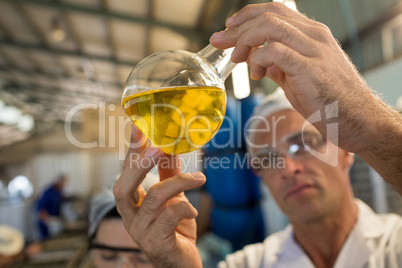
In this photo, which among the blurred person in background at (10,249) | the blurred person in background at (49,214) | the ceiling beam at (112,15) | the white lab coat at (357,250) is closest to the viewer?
the white lab coat at (357,250)

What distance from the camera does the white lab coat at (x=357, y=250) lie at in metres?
0.78

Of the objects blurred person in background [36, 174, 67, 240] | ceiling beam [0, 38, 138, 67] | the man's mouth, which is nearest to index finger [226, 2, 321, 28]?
the man's mouth

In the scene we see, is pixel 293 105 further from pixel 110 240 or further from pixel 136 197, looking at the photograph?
pixel 110 240

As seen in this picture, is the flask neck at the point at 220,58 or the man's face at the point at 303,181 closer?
the flask neck at the point at 220,58

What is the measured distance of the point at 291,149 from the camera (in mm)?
925

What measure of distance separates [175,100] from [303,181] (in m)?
0.67

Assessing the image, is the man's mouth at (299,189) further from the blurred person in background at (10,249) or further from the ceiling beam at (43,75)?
the ceiling beam at (43,75)

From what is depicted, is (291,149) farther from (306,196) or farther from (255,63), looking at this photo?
(255,63)

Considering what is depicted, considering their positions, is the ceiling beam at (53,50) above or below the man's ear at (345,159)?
above

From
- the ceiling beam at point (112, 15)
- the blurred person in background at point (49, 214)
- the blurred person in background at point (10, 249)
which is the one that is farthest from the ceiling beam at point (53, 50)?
the blurred person in background at point (10, 249)

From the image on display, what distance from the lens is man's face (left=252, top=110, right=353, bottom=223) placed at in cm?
92

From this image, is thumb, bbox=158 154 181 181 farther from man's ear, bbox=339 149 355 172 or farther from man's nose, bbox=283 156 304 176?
man's ear, bbox=339 149 355 172

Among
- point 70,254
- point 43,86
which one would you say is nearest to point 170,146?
point 70,254

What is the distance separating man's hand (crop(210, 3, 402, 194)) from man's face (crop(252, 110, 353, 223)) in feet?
1.52
